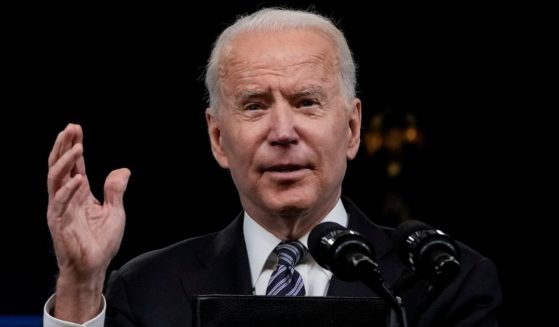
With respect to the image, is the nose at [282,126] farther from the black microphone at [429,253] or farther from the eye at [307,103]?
the black microphone at [429,253]

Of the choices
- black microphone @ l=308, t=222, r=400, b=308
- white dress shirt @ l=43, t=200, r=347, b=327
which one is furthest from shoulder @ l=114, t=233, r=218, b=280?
black microphone @ l=308, t=222, r=400, b=308

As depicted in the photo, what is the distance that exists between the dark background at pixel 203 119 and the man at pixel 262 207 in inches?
50.5

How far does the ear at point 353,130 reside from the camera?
2082mm

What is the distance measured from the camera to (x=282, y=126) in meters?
1.91

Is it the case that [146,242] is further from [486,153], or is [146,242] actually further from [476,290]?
[476,290]

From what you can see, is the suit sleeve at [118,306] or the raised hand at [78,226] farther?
the suit sleeve at [118,306]

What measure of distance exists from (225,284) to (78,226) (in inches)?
13.1

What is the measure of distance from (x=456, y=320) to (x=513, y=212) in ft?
6.86

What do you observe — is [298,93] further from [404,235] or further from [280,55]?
[404,235]

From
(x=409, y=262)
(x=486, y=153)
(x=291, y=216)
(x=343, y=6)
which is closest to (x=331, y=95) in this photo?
(x=291, y=216)

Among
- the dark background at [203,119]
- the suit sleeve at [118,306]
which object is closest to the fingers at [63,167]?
the suit sleeve at [118,306]

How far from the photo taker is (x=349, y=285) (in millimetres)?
1943

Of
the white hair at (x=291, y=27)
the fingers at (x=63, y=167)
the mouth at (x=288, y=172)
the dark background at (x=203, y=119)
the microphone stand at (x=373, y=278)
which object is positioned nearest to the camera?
the microphone stand at (x=373, y=278)

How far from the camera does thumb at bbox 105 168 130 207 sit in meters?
1.85
